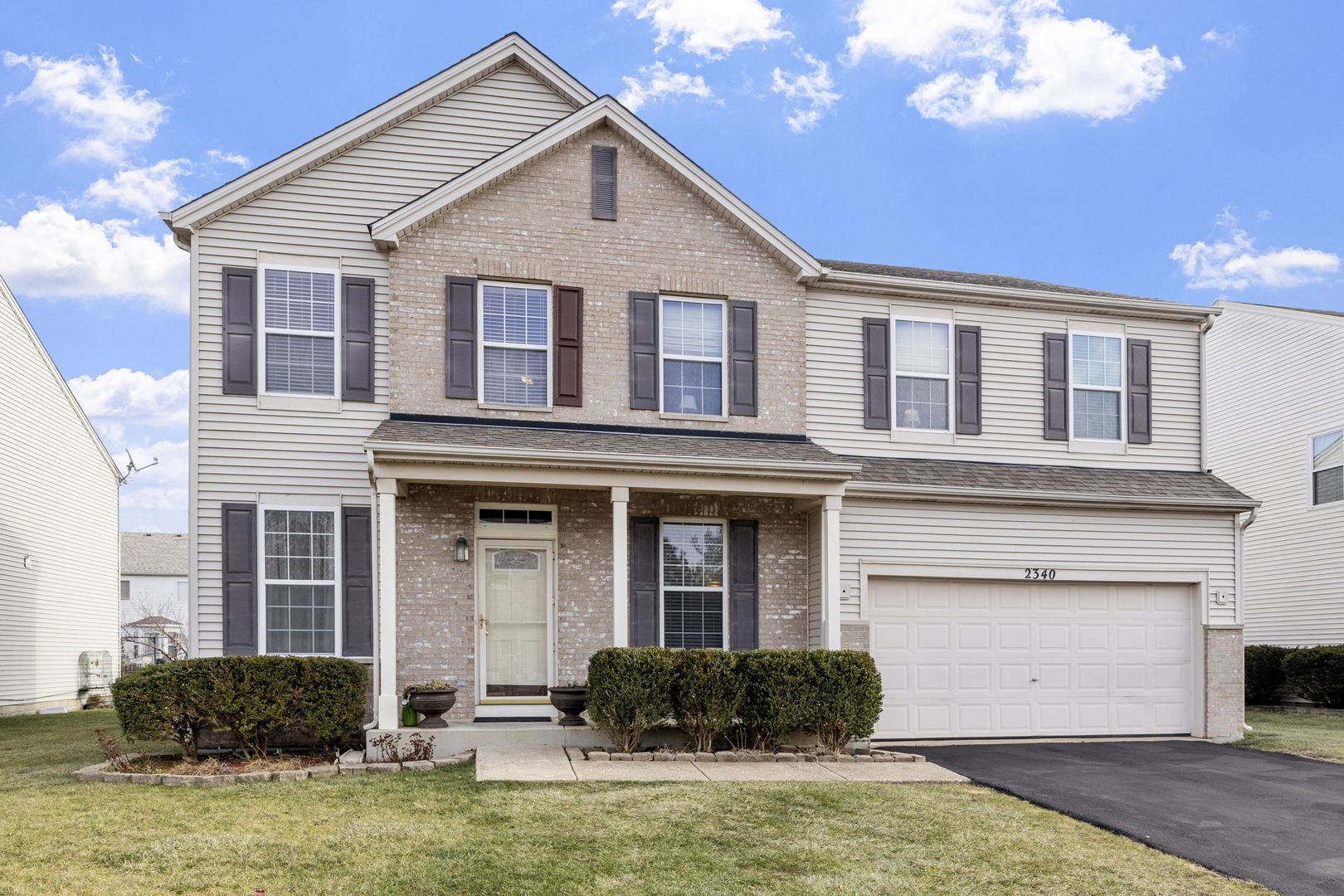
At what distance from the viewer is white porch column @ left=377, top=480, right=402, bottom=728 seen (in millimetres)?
11773

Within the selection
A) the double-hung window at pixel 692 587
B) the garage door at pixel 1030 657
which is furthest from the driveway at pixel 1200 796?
the double-hung window at pixel 692 587

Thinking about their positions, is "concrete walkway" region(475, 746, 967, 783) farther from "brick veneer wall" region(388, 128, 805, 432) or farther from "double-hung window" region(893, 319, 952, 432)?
"double-hung window" region(893, 319, 952, 432)

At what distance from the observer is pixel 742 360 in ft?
46.8

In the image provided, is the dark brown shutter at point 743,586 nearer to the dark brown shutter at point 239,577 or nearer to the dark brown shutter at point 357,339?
the dark brown shutter at point 357,339

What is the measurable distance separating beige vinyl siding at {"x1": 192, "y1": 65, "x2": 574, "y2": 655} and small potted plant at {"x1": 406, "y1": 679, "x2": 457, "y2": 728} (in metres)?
2.43

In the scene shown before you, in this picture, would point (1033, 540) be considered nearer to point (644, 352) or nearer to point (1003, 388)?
point (1003, 388)

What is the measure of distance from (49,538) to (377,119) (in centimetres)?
1370

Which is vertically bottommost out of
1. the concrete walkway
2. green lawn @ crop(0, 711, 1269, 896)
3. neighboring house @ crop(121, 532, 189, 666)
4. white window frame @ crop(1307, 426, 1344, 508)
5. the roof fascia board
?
neighboring house @ crop(121, 532, 189, 666)

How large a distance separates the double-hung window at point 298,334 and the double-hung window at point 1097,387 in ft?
32.9

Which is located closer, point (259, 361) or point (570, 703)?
point (570, 703)

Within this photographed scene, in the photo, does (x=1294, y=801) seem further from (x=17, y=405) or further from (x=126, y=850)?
(x=17, y=405)

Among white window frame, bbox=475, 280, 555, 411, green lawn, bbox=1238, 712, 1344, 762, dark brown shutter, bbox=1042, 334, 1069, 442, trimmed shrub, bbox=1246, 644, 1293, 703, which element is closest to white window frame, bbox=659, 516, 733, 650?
white window frame, bbox=475, 280, 555, 411

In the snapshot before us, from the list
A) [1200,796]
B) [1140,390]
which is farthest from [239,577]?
[1140,390]

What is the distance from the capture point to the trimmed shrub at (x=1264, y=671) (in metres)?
20.7
